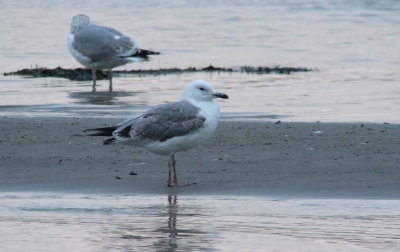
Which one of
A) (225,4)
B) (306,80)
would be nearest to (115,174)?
(306,80)

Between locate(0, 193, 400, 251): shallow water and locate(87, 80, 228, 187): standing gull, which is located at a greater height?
locate(87, 80, 228, 187): standing gull

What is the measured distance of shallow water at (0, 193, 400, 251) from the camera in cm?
717

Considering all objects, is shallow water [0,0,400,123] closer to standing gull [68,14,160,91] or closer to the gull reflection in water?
standing gull [68,14,160,91]

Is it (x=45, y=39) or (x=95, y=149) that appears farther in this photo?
(x=45, y=39)

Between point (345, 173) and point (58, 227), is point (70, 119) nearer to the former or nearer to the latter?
point (345, 173)

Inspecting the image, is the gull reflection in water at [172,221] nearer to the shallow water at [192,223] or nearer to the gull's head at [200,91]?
the shallow water at [192,223]

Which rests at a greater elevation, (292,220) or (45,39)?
(45,39)

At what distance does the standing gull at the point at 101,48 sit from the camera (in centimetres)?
1914

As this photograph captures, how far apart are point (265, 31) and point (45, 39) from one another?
593 centimetres

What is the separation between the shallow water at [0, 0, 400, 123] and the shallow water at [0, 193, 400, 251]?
4.91 meters

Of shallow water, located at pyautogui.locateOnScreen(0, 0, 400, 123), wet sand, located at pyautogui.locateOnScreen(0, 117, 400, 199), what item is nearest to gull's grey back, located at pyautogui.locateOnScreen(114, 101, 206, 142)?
wet sand, located at pyautogui.locateOnScreen(0, 117, 400, 199)

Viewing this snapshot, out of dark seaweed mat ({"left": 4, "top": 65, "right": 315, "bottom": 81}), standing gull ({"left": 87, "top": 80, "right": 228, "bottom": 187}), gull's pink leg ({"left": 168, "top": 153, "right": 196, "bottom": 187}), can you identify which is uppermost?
dark seaweed mat ({"left": 4, "top": 65, "right": 315, "bottom": 81})

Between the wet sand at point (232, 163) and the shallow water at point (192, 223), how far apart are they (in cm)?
39

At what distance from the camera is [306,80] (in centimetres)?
1861
